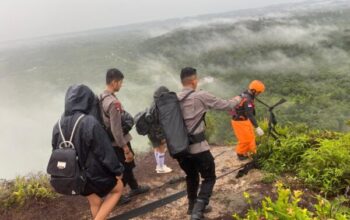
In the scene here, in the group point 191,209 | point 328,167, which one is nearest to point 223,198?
point 191,209

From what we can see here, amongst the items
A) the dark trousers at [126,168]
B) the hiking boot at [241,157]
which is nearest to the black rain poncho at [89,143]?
the dark trousers at [126,168]

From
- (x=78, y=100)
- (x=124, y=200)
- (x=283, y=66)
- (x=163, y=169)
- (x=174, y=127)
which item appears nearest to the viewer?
(x=78, y=100)

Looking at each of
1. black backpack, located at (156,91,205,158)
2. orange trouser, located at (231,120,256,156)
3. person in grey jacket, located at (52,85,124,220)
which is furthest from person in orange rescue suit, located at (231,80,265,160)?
person in grey jacket, located at (52,85,124,220)

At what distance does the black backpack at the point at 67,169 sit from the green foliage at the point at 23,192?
9.18 ft

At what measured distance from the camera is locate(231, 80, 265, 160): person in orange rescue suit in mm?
6387

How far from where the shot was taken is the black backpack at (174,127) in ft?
14.3

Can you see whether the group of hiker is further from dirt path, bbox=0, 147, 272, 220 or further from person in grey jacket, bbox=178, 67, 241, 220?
dirt path, bbox=0, 147, 272, 220

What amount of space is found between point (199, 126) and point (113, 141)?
51.9 inches

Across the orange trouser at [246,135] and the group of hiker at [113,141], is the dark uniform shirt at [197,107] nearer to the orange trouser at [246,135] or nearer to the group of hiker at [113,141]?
the group of hiker at [113,141]

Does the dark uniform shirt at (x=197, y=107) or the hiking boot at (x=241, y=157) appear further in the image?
the hiking boot at (x=241, y=157)

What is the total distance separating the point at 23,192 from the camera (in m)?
6.32

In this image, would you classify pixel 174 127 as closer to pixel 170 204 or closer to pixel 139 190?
pixel 170 204

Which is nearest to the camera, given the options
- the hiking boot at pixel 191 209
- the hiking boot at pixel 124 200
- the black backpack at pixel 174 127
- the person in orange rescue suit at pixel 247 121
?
the black backpack at pixel 174 127

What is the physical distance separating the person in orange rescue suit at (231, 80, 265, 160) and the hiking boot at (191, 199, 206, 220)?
2224 millimetres
